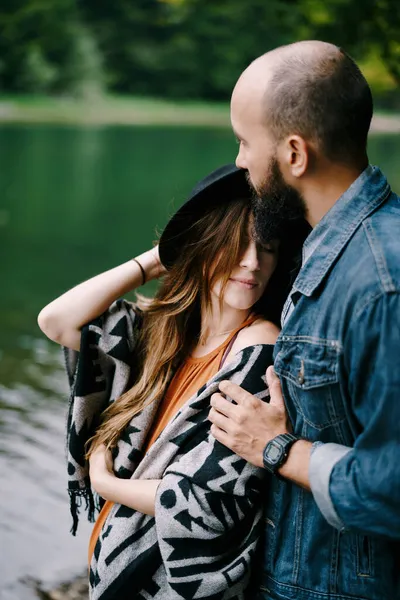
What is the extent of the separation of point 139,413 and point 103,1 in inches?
1670

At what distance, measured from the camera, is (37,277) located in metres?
9.61

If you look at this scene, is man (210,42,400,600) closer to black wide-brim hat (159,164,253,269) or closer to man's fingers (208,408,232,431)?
man's fingers (208,408,232,431)

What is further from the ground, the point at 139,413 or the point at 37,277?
the point at 139,413

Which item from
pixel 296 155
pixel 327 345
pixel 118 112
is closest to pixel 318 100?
pixel 296 155

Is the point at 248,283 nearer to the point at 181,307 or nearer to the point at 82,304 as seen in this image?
the point at 181,307

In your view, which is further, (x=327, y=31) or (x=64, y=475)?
(x=327, y=31)

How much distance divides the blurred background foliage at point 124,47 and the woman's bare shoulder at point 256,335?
100 feet

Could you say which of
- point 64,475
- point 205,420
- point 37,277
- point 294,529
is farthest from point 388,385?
point 37,277

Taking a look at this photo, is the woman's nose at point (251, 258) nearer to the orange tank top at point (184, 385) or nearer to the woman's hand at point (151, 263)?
the orange tank top at point (184, 385)

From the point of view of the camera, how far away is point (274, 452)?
170 centimetres

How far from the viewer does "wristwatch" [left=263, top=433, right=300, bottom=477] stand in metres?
1.68

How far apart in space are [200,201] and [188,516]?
0.80 metres

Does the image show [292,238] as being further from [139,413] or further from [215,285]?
Result: [139,413]

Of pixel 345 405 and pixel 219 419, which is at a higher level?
pixel 345 405
